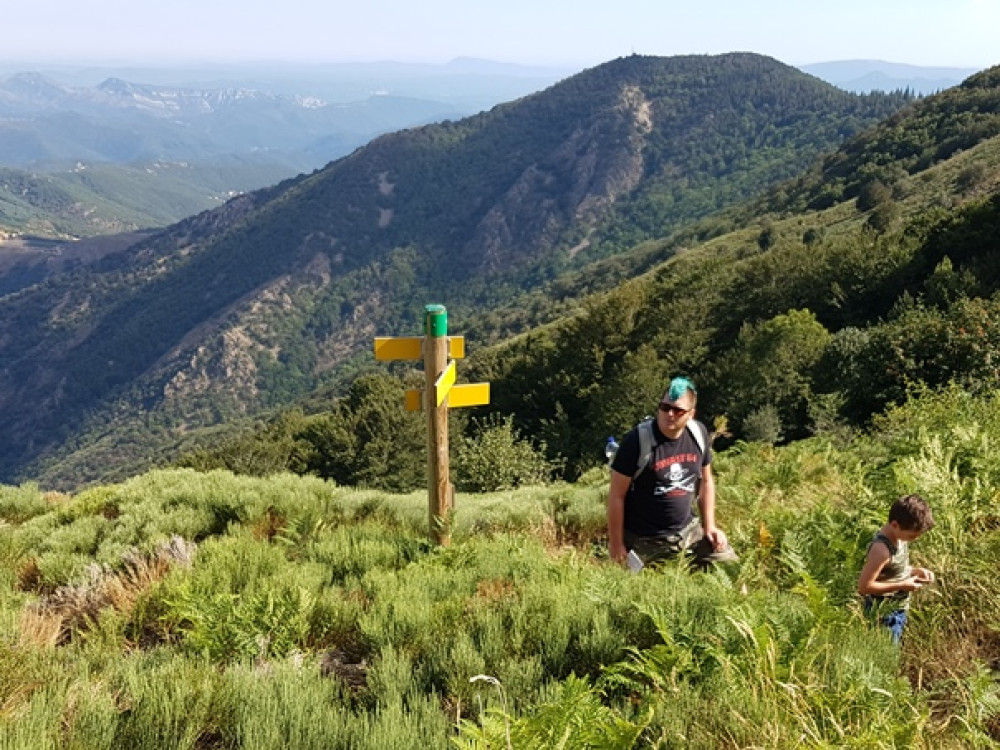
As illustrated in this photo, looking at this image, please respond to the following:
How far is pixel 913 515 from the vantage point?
11.4 ft

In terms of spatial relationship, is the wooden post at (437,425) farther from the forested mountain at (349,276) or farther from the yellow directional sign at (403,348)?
the forested mountain at (349,276)

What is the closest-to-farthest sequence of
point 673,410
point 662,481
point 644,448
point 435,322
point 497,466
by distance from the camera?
point 673,410 → point 644,448 → point 662,481 → point 435,322 → point 497,466

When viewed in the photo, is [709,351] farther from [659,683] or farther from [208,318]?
[208,318]

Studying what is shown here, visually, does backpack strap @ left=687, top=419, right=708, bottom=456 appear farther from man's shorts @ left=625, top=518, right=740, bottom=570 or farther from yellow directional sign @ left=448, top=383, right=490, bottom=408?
yellow directional sign @ left=448, top=383, right=490, bottom=408

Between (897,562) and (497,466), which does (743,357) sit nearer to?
(497,466)

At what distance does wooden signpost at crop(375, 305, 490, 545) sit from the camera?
5.09 meters

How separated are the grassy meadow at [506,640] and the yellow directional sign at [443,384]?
1.19m

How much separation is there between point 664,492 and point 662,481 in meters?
0.08

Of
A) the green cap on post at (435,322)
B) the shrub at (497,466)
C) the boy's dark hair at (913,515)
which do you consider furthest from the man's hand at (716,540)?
the shrub at (497,466)

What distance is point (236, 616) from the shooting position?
11.3ft

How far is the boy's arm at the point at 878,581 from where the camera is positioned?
3.43 meters

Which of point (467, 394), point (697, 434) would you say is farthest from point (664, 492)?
point (467, 394)

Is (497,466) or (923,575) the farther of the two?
(497,466)

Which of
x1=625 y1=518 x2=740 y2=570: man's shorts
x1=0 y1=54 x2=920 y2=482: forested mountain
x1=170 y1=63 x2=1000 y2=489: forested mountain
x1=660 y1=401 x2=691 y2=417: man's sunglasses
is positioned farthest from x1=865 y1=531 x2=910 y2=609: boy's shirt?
x1=0 y1=54 x2=920 y2=482: forested mountain
